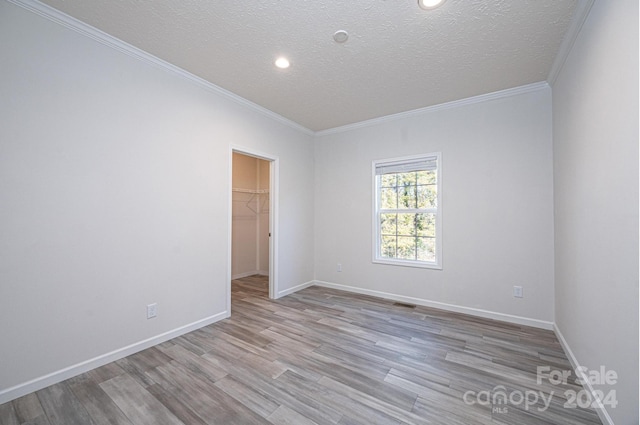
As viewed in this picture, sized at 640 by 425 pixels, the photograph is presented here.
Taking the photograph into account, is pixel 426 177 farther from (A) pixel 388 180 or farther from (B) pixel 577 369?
(B) pixel 577 369

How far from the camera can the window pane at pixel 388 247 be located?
393cm

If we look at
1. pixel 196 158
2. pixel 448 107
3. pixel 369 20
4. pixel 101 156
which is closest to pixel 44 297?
pixel 101 156

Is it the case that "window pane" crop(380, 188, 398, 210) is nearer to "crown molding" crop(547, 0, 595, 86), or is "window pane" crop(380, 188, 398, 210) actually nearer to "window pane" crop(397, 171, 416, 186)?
"window pane" crop(397, 171, 416, 186)

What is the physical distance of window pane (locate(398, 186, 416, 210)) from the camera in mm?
3762

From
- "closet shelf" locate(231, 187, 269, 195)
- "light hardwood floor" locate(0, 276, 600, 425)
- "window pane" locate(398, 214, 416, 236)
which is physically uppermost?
"closet shelf" locate(231, 187, 269, 195)

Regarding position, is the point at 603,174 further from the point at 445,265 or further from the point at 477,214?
the point at 445,265

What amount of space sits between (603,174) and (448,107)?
87.1 inches

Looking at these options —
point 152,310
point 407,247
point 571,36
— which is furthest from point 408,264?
point 152,310

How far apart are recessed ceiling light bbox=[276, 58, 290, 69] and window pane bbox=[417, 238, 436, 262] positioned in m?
2.77

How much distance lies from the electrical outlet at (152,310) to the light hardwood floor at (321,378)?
1.01 feet

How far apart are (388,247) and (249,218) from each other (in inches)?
123

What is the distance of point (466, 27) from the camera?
204cm

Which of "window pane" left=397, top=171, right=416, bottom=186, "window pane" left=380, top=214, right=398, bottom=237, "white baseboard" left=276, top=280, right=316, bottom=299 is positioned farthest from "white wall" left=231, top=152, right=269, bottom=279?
"window pane" left=397, top=171, right=416, bottom=186

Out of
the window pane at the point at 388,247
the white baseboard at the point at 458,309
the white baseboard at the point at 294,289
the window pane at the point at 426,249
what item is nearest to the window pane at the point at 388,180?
the window pane at the point at 388,247
